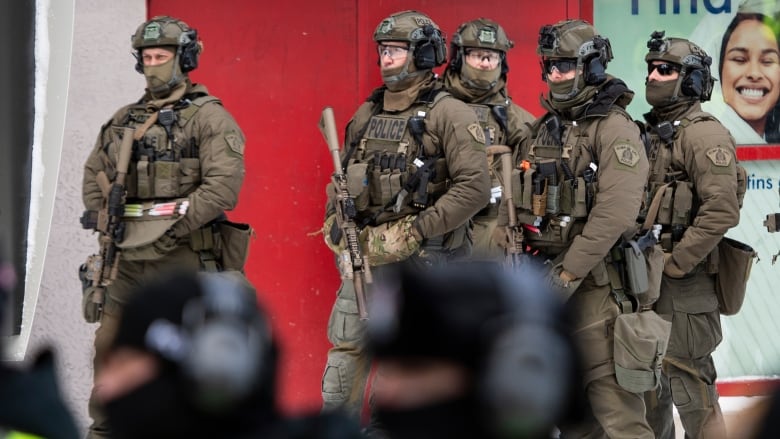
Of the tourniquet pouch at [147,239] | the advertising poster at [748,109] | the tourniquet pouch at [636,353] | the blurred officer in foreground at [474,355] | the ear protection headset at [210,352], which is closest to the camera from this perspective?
the blurred officer in foreground at [474,355]

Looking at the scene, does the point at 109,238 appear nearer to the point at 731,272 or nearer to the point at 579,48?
the point at 579,48

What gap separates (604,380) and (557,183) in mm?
862

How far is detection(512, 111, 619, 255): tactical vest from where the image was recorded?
203 inches

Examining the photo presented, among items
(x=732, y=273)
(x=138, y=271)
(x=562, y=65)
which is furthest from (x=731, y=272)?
(x=138, y=271)

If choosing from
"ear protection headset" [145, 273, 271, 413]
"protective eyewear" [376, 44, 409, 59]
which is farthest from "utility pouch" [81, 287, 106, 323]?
"ear protection headset" [145, 273, 271, 413]

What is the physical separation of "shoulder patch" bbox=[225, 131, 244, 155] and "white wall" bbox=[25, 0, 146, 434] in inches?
40.4

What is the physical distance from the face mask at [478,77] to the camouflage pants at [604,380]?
1.99m

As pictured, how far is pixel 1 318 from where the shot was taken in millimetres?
2607

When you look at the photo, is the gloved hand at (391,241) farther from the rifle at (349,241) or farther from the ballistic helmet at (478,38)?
the ballistic helmet at (478,38)

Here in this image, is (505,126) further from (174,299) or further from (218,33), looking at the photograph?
(174,299)

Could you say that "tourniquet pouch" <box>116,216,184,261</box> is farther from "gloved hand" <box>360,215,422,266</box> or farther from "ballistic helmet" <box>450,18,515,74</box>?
"ballistic helmet" <box>450,18,515,74</box>

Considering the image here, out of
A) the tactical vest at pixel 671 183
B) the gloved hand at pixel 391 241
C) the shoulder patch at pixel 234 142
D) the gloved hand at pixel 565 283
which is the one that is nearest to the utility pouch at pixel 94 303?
the shoulder patch at pixel 234 142

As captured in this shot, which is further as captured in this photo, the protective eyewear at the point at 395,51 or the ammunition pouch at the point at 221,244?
the protective eyewear at the point at 395,51

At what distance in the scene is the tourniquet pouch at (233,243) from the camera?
5734 mm
